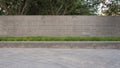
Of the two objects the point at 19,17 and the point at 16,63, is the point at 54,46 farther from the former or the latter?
the point at 19,17

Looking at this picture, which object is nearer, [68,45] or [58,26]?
[68,45]

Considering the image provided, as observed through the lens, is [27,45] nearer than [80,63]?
No

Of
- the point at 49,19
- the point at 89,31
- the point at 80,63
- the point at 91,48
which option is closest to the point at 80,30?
the point at 89,31

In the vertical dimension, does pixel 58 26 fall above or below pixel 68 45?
below

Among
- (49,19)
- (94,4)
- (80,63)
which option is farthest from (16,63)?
(94,4)

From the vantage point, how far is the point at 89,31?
52.4ft

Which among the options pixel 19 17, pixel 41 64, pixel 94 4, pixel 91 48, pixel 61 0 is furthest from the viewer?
pixel 94 4

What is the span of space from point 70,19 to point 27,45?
19.0 feet

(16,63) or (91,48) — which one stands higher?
(16,63)

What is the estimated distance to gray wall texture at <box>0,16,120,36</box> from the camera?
15828 mm

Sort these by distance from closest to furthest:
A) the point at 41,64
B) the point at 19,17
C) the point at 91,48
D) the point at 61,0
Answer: the point at 41,64 → the point at 91,48 → the point at 19,17 → the point at 61,0

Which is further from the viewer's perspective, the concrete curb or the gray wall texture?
the gray wall texture

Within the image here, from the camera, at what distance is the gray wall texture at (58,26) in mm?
15828

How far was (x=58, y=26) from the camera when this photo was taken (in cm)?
1593
